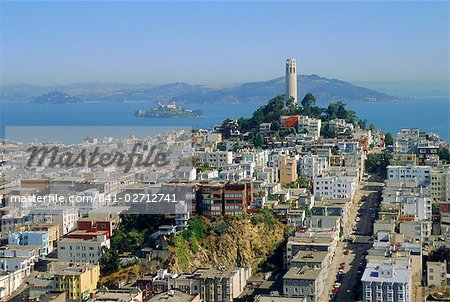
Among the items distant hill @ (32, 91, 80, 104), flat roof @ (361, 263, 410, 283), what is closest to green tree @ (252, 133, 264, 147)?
flat roof @ (361, 263, 410, 283)

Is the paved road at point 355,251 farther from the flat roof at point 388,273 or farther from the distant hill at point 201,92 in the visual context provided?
the distant hill at point 201,92

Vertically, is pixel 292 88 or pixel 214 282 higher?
pixel 292 88

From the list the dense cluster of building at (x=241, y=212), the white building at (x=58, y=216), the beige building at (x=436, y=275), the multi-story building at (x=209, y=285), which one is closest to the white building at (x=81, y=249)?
the dense cluster of building at (x=241, y=212)

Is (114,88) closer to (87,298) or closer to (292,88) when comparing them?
(292,88)

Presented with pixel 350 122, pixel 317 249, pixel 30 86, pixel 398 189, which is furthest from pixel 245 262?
pixel 30 86

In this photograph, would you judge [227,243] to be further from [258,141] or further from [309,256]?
[258,141]

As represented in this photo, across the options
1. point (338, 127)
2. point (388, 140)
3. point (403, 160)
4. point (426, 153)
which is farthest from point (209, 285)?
point (388, 140)
